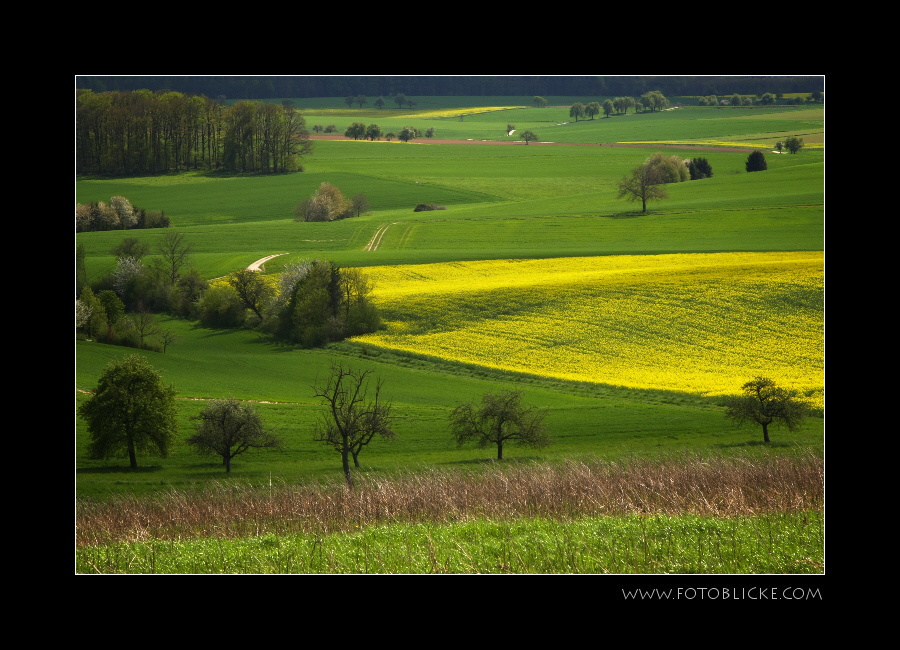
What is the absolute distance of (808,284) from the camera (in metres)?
39.8

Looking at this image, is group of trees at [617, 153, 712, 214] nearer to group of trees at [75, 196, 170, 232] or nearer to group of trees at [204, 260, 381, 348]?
group of trees at [204, 260, 381, 348]

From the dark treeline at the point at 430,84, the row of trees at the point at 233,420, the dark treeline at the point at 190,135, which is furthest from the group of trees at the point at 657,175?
the row of trees at the point at 233,420

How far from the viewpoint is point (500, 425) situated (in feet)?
91.2

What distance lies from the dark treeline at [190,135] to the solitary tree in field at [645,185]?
1141 inches

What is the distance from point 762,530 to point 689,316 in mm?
27996

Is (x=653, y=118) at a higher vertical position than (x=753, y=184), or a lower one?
higher

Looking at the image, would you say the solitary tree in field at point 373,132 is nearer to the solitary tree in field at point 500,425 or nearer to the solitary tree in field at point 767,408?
the solitary tree in field at point 500,425

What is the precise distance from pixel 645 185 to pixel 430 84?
41988mm

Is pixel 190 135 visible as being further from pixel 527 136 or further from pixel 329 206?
pixel 527 136

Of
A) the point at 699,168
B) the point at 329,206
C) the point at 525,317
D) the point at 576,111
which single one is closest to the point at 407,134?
the point at 576,111

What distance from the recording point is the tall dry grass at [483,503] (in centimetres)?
1376

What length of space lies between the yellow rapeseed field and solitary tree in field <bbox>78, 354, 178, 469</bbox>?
42.6 feet
